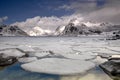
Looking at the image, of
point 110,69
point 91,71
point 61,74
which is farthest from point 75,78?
point 110,69

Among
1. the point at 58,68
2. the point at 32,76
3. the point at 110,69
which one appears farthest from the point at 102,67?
the point at 32,76

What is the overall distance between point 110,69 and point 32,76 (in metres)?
3.38

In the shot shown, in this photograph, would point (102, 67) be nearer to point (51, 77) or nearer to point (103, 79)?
point (103, 79)

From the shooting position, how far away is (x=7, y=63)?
9.01m

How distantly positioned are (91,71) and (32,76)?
105 inches

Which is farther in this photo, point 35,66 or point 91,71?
point 35,66

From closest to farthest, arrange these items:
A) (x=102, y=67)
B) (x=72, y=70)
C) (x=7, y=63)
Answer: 1. (x=72, y=70)
2. (x=102, y=67)
3. (x=7, y=63)

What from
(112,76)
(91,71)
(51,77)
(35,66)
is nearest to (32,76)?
(51,77)

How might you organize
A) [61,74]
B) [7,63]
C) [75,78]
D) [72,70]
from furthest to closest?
[7,63] → [72,70] → [61,74] → [75,78]

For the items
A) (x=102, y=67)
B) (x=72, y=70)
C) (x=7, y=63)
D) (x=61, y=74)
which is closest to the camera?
(x=61, y=74)

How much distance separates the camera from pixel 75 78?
20.6ft

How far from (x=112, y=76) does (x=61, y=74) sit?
6.98 feet

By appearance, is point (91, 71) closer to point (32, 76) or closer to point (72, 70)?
point (72, 70)

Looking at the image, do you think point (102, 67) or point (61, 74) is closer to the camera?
point (61, 74)
